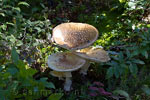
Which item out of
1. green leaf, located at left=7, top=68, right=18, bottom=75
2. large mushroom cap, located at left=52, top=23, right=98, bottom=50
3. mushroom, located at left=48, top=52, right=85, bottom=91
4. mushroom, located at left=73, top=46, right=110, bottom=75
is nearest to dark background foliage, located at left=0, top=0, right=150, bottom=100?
green leaf, located at left=7, top=68, right=18, bottom=75

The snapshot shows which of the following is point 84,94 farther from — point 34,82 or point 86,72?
point 34,82

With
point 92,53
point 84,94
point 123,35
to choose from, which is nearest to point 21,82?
point 84,94

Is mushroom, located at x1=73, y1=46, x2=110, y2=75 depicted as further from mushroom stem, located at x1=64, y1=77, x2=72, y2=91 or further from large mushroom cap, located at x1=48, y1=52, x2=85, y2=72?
mushroom stem, located at x1=64, y1=77, x2=72, y2=91

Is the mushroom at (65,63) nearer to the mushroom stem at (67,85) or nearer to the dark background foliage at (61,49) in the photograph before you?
the mushroom stem at (67,85)

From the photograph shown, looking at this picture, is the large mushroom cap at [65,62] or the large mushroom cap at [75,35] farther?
the large mushroom cap at [75,35]

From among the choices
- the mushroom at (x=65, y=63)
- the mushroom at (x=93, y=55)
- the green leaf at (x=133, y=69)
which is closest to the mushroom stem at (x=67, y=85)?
the mushroom at (x=65, y=63)
